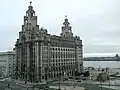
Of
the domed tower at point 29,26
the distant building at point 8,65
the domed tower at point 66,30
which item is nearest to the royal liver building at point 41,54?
the domed tower at point 29,26

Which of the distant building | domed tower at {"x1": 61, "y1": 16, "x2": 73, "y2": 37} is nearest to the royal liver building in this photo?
domed tower at {"x1": 61, "y1": 16, "x2": 73, "y2": 37}

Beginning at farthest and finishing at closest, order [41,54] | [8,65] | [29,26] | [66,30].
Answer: [8,65], [66,30], [29,26], [41,54]

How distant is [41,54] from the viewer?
13238 centimetres

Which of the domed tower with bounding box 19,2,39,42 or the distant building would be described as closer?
the domed tower with bounding box 19,2,39,42

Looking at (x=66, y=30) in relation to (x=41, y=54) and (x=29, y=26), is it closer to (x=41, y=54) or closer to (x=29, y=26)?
(x=29, y=26)

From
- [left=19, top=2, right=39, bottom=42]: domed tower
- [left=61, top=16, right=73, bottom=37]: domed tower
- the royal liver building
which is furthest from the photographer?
[left=61, top=16, right=73, bottom=37]: domed tower

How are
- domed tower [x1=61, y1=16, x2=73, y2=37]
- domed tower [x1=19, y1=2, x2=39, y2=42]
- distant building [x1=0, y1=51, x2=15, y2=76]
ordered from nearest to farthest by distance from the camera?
domed tower [x1=19, y1=2, x2=39, y2=42]
domed tower [x1=61, y1=16, x2=73, y2=37]
distant building [x1=0, y1=51, x2=15, y2=76]

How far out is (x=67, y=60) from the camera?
158 metres

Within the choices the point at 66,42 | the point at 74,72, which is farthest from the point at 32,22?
the point at 74,72

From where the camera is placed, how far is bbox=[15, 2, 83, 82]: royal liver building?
132875 millimetres

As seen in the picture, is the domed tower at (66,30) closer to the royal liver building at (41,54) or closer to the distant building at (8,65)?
the royal liver building at (41,54)

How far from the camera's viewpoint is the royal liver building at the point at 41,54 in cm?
13288

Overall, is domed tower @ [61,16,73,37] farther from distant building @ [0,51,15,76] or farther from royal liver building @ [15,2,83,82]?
distant building @ [0,51,15,76]

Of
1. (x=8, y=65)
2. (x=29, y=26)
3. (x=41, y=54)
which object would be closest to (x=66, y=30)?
(x=29, y=26)
